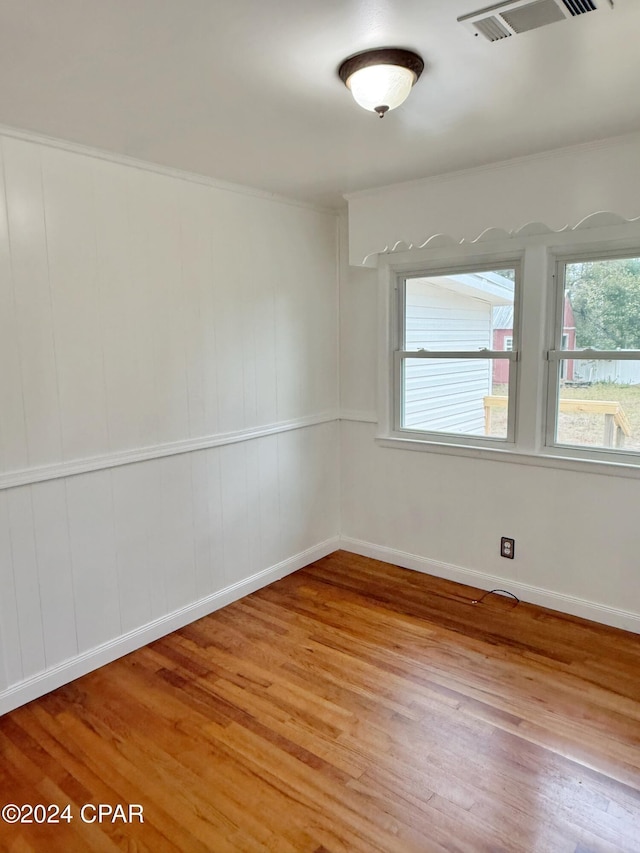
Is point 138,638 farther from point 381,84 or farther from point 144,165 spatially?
point 381,84

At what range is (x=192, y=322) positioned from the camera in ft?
9.93

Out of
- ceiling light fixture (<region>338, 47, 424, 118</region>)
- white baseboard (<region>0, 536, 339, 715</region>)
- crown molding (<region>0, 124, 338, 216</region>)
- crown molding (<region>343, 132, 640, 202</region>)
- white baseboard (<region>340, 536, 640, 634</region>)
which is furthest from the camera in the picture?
white baseboard (<region>340, 536, 640, 634</region>)

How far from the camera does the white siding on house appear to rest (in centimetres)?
349

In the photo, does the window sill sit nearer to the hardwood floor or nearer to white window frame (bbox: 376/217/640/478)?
white window frame (bbox: 376/217/640/478)

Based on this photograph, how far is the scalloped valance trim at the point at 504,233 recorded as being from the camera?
2795 millimetres

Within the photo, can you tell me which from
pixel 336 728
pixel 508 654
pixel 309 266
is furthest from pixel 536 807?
pixel 309 266

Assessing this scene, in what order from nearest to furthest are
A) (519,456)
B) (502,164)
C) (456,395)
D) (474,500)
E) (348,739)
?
(348,739) → (502,164) → (519,456) → (474,500) → (456,395)

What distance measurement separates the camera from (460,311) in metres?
3.54

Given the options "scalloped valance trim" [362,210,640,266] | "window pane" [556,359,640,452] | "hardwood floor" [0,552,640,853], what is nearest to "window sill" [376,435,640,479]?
"window pane" [556,359,640,452]

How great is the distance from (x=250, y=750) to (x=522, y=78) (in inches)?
103

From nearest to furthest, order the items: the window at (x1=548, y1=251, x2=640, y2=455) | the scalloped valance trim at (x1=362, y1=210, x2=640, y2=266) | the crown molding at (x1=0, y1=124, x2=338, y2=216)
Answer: the crown molding at (x1=0, y1=124, x2=338, y2=216) → the scalloped valance trim at (x1=362, y1=210, x2=640, y2=266) → the window at (x1=548, y1=251, x2=640, y2=455)

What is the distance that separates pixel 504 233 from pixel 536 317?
495mm

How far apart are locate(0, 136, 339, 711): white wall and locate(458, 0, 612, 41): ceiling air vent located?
5.66 feet

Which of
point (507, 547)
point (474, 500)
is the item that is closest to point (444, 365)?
point (474, 500)
